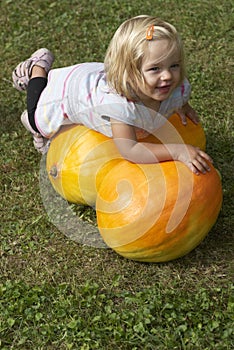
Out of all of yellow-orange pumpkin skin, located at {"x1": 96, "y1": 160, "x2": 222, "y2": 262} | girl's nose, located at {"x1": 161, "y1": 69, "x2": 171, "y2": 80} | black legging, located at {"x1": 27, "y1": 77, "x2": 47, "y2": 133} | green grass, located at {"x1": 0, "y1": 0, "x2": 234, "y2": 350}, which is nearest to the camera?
green grass, located at {"x1": 0, "y1": 0, "x2": 234, "y2": 350}

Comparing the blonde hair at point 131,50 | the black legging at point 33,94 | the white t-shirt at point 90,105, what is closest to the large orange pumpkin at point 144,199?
the white t-shirt at point 90,105

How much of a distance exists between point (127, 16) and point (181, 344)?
3646mm

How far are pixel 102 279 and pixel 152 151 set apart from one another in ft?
2.50

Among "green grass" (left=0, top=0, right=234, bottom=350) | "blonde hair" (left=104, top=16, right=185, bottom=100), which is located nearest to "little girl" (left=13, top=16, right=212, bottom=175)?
"blonde hair" (left=104, top=16, right=185, bottom=100)

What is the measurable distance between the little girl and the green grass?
0.53 metres

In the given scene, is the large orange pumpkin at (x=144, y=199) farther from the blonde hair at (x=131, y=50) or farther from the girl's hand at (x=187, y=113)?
the blonde hair at (x=131, y=50)

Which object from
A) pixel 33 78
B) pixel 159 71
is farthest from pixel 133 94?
pixel 33 78

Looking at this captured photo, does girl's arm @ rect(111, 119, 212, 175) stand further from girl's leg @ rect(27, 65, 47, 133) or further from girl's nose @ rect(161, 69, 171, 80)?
girl's leg @ rect(27, 65, 47, 133)

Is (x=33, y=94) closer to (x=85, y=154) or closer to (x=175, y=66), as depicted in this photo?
(x=85, y=154)

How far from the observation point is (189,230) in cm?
Answer: 374

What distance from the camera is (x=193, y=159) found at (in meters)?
3.77

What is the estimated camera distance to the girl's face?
375cm

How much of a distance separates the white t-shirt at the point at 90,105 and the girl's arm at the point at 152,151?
67 mm

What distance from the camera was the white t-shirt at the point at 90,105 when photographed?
13.1 ft
